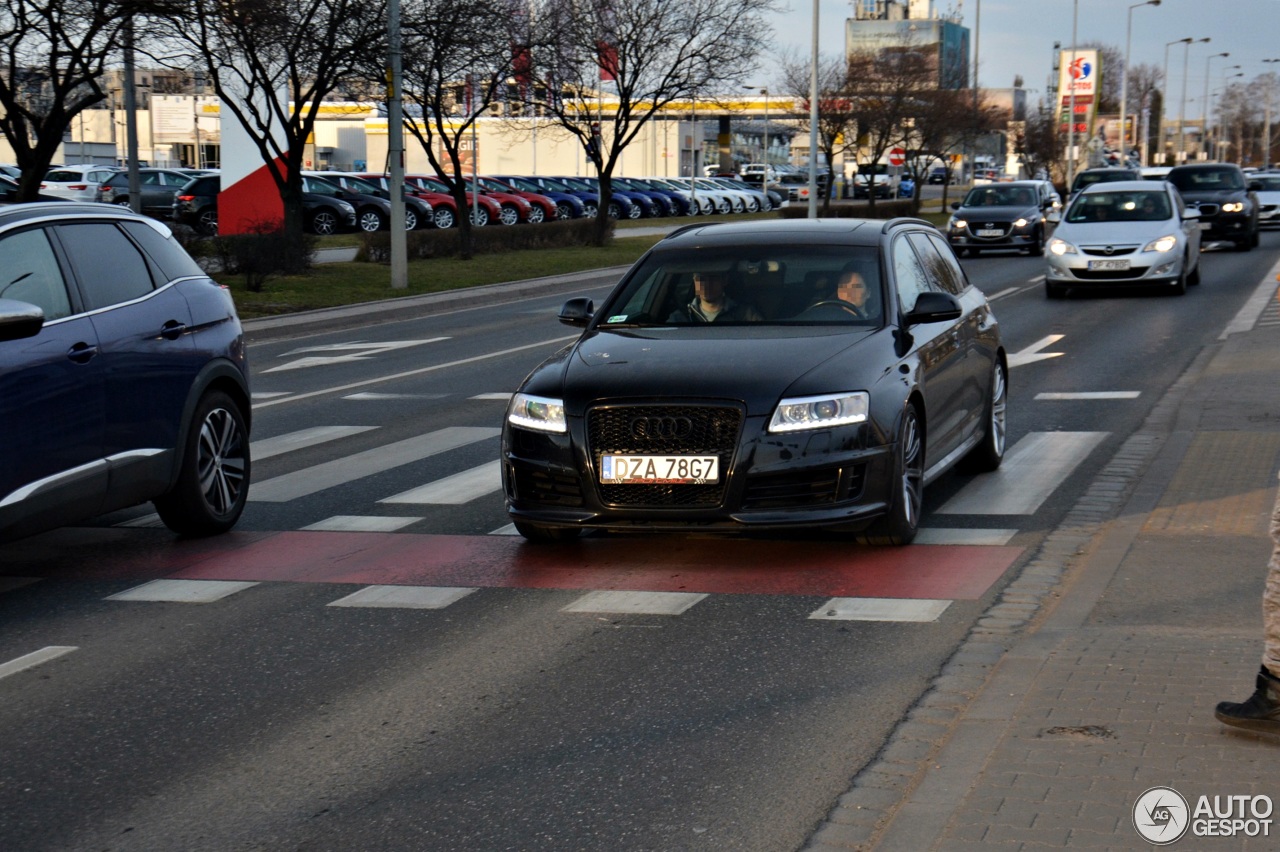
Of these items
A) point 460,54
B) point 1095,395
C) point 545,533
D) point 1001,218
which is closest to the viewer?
point 545,533

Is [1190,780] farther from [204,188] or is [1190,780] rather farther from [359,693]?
[204,188]

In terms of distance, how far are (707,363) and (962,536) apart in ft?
5.38

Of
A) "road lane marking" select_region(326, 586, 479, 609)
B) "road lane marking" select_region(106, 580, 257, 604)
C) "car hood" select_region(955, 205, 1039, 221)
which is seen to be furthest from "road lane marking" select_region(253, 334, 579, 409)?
"car hood" select_region(955, 205, 1039, 221)

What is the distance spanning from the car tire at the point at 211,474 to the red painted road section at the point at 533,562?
12 cm

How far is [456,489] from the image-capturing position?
9891mm

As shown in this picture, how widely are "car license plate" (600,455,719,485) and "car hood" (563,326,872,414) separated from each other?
0.90ft

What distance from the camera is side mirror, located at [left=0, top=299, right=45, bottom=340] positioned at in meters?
6.73

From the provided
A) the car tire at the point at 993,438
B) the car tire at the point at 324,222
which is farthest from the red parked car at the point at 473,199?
the car tire at the point at 993,438

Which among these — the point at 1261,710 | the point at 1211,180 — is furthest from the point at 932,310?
the point at 1211,180

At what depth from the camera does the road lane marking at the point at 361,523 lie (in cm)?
874

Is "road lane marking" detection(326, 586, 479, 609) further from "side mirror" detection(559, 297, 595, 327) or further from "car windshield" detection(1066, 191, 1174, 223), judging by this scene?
"car windshield" detection(1066, 191, 1174, 223)

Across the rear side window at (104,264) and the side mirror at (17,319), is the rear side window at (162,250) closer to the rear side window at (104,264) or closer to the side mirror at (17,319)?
the rear side window at (104,264)

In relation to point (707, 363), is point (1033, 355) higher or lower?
lower

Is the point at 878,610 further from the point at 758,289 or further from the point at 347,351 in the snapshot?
the point at 347,351
